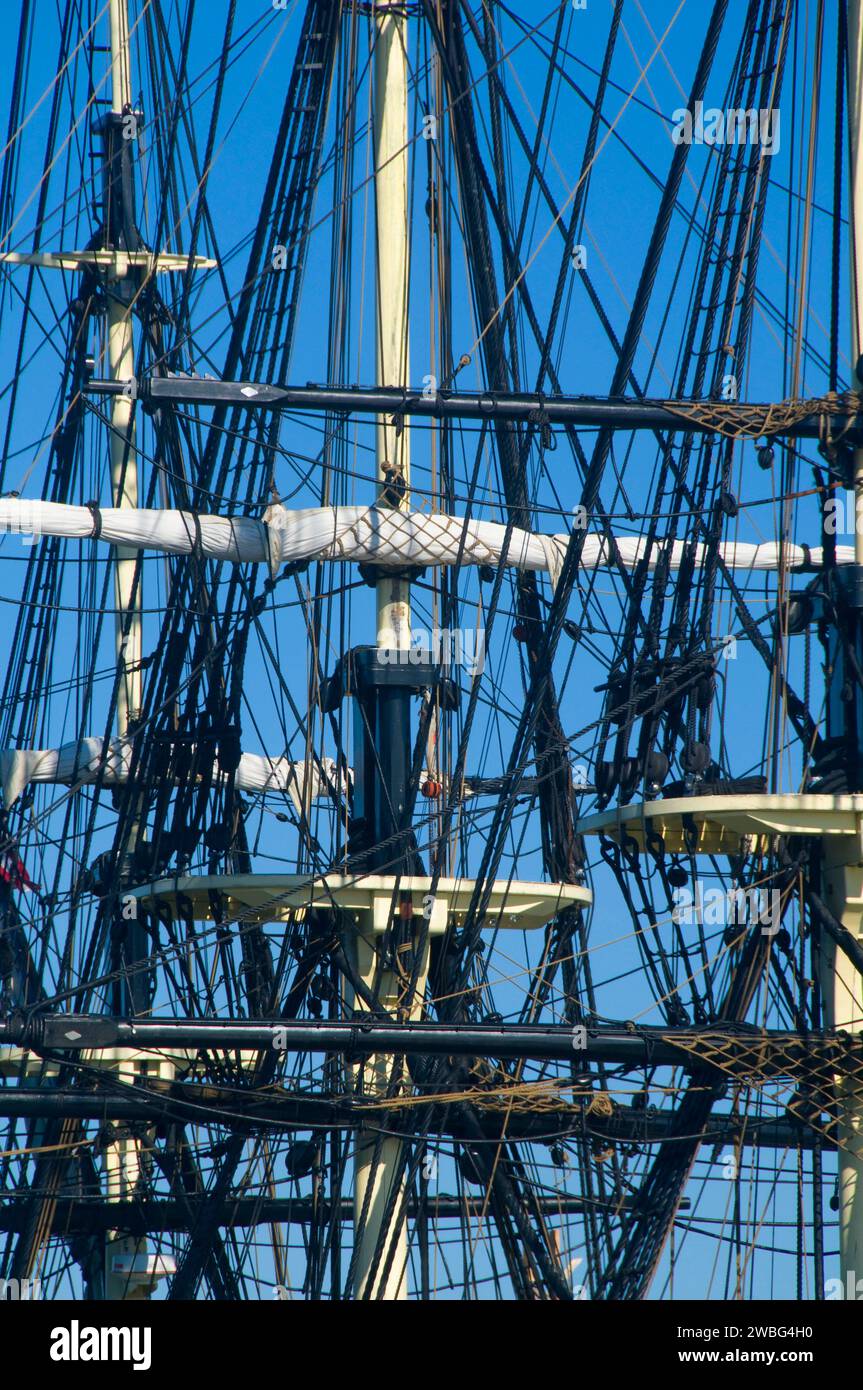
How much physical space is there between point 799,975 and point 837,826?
67.4 inches

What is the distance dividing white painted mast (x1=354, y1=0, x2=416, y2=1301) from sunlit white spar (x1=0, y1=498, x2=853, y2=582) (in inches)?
17.3

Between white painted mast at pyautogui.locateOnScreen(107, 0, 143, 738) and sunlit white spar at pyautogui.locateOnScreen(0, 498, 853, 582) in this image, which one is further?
white painted mast at pyautogui.locateOnScreen(107, 0, 143, 738)

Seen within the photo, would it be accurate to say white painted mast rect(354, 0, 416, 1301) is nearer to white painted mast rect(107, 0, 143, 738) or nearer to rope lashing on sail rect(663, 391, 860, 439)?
rope lashing on sail rect(663, 391, 860, 439)

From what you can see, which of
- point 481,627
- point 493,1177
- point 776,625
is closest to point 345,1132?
point 493,1177

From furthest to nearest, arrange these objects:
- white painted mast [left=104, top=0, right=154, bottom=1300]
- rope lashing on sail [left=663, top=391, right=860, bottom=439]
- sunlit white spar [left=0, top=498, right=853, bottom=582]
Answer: white painted mast [left=104, top=0, right=154, bottom=1300]
sunlit white spar [left=0, top=498, right=853, bottom=582]
rope lashing on sail [left=663, top=391, right=860, bottom=439]

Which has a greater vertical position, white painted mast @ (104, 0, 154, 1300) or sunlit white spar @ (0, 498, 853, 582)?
white painted mast @ (104, 0, 154, 1300)

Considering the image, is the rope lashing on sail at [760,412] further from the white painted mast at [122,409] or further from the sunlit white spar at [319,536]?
the white painted mast at [122,409]

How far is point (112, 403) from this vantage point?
38438mm

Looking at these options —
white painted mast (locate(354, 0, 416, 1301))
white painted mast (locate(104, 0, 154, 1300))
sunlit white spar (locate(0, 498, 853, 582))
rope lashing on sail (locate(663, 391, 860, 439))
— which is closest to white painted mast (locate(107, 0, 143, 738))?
white painted mast (locate(104, 0, 154, 1300))

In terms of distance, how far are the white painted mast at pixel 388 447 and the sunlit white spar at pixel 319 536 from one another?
44 cm

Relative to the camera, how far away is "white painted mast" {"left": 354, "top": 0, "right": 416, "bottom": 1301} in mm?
27953

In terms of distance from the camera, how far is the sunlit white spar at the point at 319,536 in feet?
96.6

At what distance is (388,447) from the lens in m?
29.9

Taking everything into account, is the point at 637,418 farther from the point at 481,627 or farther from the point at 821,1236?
the point at 821,1236
